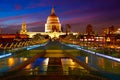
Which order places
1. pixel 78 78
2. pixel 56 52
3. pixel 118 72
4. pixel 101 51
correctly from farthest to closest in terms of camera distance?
pixel 56 52 → pixel 101 51 → pixel 78 78 → pixel 118 72

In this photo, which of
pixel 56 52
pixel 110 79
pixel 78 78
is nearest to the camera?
pixel 110 79

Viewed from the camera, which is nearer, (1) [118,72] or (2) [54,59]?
(1) [118,72]

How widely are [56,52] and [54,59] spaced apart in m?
1.34

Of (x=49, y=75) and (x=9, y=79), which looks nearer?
(x=9, y=79)

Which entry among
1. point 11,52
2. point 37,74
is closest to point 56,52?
point 11,52

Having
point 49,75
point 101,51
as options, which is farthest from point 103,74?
point 101,51

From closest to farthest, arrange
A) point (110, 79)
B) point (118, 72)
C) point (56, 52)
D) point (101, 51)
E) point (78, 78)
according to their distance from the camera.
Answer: point (110, 79), point (118, 72), point (78, 78), point (101, 51), point (56, 52)

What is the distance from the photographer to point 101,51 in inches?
1203

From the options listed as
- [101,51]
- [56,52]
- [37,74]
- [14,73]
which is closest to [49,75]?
[37,74]

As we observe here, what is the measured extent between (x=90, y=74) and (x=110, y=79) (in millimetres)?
3700

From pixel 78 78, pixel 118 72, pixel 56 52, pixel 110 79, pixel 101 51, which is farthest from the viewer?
pixel 56 52

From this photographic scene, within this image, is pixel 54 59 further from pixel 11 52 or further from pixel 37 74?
pixel 37 74

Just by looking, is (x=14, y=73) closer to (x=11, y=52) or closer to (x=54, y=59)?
(x=11, y=52)

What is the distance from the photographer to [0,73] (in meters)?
17.2
